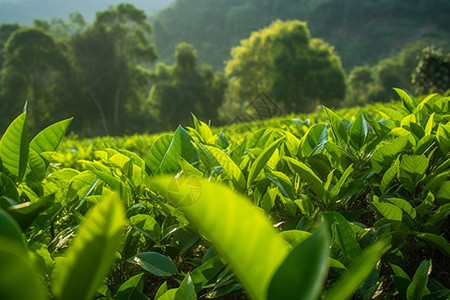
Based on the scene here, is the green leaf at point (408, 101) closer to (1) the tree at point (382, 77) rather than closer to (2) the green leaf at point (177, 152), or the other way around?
(2) the green leaf at point (177, 152)

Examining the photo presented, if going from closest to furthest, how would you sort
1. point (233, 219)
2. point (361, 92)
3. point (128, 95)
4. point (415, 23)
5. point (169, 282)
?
1. point (233, 219)
2. point (169, 282)
3. point (128, 95)
4. point (361, 92)
5. point (415, 23)

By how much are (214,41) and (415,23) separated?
42.4 meters

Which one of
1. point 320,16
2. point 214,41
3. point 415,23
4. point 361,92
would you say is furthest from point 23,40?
point 415,23

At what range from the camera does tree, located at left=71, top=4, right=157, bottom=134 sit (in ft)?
137

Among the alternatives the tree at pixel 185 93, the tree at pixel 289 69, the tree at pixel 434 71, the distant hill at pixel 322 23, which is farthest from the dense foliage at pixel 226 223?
the distant hill at pixel 322 23

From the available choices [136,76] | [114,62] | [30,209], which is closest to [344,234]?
[30,209]

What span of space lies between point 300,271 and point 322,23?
94.4 metres

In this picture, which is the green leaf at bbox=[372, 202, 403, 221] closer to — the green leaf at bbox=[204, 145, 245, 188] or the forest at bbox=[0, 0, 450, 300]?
the forest at bbox=[0, 0, 450, 300]

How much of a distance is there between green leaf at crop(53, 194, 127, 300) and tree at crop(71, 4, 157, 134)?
4187cm

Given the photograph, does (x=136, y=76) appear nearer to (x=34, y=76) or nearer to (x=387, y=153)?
(x=34, y=76)

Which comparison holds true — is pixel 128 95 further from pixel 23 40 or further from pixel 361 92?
pixel 361 92

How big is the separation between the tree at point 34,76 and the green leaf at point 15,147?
3995cm

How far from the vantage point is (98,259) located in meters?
0.33

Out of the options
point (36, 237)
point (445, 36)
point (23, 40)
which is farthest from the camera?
point (445, 36)
